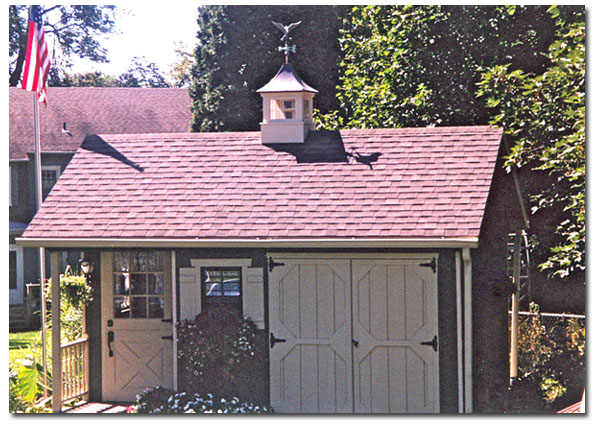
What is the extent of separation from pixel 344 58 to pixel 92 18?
5907mm

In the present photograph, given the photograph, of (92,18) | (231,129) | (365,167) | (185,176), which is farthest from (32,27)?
(231,129)

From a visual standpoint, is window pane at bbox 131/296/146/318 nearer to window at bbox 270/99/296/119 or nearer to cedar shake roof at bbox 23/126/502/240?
cedar shake roof at bbox 23/126/502/240

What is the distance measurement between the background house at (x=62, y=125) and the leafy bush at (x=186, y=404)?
11.6 meters

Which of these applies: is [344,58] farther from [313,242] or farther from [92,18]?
[313,242]

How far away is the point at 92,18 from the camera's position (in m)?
14.7

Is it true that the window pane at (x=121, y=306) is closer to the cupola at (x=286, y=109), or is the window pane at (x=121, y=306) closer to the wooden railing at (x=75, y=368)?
the wooden railing at (x=75, y=368)

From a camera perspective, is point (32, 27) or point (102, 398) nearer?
point (102, 398)

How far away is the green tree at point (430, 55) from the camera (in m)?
15.4

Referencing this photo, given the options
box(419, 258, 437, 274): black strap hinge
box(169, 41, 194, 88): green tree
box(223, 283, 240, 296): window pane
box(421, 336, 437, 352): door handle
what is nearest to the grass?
box(169, 41, 194, 88): green tree

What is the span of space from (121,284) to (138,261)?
0.38m

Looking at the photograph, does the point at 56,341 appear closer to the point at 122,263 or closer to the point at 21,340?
the point at 122,263

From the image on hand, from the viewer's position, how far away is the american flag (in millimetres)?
13180

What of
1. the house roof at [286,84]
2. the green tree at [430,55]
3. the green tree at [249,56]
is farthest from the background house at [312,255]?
the green tree at [249,56]

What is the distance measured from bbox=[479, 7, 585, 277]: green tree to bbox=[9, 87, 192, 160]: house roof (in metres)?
10.7
